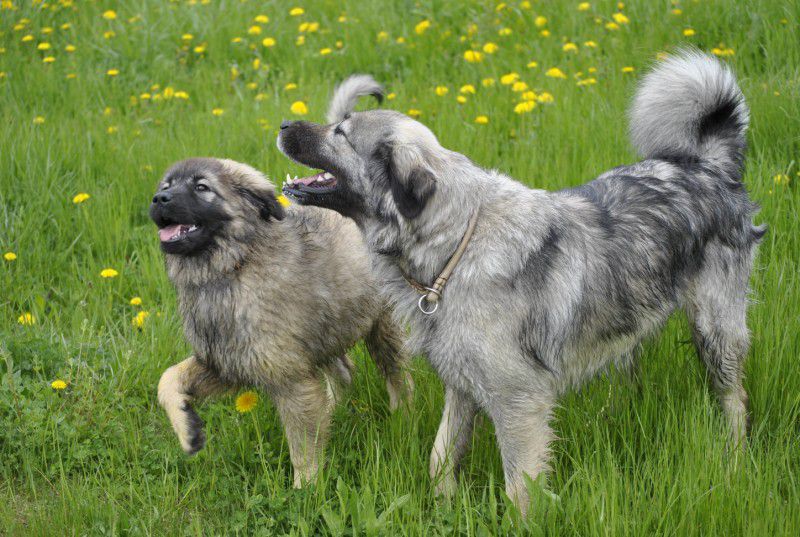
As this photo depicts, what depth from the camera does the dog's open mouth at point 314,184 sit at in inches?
126

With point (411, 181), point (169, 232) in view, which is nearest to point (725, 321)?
point (411, 181)

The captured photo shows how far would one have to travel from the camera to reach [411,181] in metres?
2.95

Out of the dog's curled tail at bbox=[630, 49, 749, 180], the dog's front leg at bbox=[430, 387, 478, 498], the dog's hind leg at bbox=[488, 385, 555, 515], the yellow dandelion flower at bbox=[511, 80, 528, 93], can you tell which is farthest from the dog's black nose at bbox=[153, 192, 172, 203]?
the yellow dandelion flower at bbox=[511, 80, 528, 93]

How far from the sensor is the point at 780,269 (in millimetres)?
4098

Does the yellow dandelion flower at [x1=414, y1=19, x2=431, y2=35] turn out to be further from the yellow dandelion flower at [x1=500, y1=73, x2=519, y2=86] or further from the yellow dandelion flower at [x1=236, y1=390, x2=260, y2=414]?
the yellow dandelion flower at [x1=236, y1=390, x2=260, y2=414]

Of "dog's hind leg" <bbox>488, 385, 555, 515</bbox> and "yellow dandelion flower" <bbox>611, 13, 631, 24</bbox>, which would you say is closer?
"dog's hind leg" <bbox>488, 385, 555, 515</bbox>

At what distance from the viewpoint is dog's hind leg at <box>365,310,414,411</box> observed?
4.01m

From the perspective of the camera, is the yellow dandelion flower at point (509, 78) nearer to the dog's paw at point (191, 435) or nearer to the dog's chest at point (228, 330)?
the dog's chest at point (228, 330)

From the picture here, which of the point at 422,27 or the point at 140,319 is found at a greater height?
the point at 422,27

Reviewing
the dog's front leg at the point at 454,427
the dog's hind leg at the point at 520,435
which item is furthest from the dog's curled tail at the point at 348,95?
the dog's hind leg at the point at 520,435

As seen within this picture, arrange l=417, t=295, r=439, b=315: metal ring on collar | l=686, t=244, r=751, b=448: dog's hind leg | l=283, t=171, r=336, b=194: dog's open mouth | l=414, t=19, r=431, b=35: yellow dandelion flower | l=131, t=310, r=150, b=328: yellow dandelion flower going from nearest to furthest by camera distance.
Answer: l=417, t=295, r=439, b=315: metal ring on collar → l=283, t=171, r=336, b=194: dog's open mouth → l=686, t=244, r=751, b=448: dog's hind leg → l=131, t=310, r=150, b=328: yellow dandelion flower → l=414, t=19, r=431, b=35: yellow dandelion flower

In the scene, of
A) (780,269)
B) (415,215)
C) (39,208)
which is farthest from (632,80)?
(39,208)

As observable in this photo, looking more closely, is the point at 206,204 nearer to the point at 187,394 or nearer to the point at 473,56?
the point at 187,394

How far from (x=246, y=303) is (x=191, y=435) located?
0.59m
